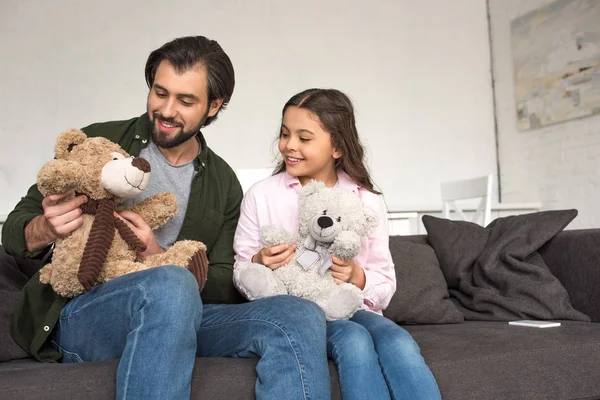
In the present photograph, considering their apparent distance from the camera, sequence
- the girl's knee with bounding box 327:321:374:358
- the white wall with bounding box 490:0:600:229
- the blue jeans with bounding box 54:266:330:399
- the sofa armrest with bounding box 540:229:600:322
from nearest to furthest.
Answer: the blue jeans with bounding box 54:266:330:399
the girl's knee with bounding box 327:321:374:358
the sofa armrest with bounding box 540:229:600:322
the white wall with bounding box 490:0:600:229

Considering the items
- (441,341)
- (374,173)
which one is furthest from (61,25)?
(441,341)

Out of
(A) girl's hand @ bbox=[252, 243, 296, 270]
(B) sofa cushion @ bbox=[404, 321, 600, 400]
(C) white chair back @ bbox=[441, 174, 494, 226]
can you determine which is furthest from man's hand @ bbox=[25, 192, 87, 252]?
(C) white chair back @ bbox=[441, 174, 494, 226]

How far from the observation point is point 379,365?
150 cm

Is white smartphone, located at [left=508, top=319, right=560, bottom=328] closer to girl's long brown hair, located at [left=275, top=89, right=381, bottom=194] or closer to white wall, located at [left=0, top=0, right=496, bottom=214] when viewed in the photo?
girl's long brown hair, located at [left=275, top=89, right=381, bottom=194]

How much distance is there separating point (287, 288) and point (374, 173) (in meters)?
3.17

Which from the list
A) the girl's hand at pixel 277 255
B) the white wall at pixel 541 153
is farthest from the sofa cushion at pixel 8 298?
the white wall at pixel 541 153

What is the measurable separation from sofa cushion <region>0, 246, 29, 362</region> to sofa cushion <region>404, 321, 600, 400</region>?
1.03 meters

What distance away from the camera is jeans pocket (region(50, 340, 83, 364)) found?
1.48 meters

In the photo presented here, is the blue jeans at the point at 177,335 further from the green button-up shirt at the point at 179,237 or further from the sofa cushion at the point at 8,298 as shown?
the sofa cushion at the point at 8,298

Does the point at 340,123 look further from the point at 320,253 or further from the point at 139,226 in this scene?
the point at 139,226

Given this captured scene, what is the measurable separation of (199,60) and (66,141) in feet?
1.49

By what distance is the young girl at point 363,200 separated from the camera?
148 cm

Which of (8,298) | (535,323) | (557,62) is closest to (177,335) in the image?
(8,298)

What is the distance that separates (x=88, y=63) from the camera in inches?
163
